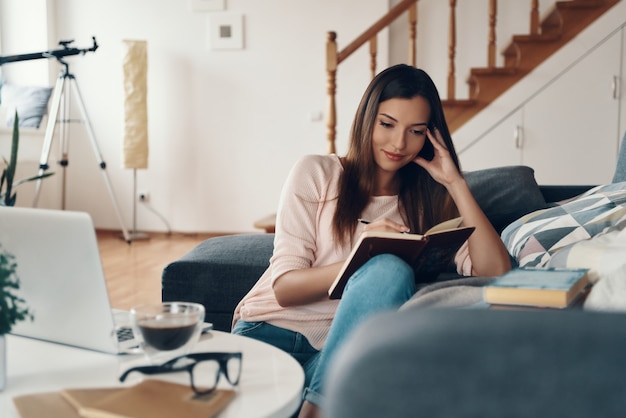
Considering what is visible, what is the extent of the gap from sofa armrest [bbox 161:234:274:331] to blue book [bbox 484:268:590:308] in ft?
4.14

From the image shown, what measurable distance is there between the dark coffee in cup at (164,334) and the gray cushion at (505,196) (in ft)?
5.04

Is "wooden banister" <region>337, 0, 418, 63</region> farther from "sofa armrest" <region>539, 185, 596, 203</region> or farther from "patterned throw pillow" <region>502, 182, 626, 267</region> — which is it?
"patterned throw pillow" <region>502, 182, 626, 267</region>

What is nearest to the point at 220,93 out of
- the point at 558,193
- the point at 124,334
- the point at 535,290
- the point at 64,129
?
the point at 64,129

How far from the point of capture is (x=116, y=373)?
3.48ft

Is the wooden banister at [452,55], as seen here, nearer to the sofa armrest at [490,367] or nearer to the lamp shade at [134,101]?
the lamp shade at [134,101]

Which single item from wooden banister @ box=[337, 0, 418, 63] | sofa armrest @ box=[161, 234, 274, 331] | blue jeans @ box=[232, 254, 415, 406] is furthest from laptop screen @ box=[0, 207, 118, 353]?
wooden banister @ box=[337, 0, 418, 63]

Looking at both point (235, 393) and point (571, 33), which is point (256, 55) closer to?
point (571, 33)

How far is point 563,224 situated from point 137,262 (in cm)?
322

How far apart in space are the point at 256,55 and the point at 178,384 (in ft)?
15.7

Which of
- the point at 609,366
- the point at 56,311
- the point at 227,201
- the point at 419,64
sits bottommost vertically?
the point at 227,201

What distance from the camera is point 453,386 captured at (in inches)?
23.0

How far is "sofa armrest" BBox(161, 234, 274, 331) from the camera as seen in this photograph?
2.28 metres

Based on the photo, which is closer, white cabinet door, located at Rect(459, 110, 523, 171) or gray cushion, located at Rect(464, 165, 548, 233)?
gray cushion, located at Rect(464, 165, 548, 233)

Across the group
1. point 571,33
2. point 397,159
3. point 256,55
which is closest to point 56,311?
point 397,159
